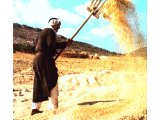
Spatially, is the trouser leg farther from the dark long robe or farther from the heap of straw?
the heap of straw

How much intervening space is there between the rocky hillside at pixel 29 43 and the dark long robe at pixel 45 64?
0.69 ft

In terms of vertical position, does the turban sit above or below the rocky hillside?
above

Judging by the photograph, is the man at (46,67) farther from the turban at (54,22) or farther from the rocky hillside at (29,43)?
the rocky hillside at (29,43)

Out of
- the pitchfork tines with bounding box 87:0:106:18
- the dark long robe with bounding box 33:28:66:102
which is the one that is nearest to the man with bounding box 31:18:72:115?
the dark long robe with bounding box 33:28:66:102

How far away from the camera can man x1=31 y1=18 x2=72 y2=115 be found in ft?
20.6

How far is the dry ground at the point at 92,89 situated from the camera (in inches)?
247

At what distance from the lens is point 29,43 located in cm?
696

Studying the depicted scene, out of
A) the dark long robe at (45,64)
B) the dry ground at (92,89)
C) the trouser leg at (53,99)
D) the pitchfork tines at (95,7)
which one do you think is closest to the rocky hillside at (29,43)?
the dry ground at (92,89)

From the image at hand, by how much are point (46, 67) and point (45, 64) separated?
32 mm

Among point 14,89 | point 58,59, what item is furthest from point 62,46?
point 14,89

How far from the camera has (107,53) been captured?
6.82 metres

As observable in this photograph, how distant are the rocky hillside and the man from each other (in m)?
0.20

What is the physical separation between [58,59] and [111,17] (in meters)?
0.73
